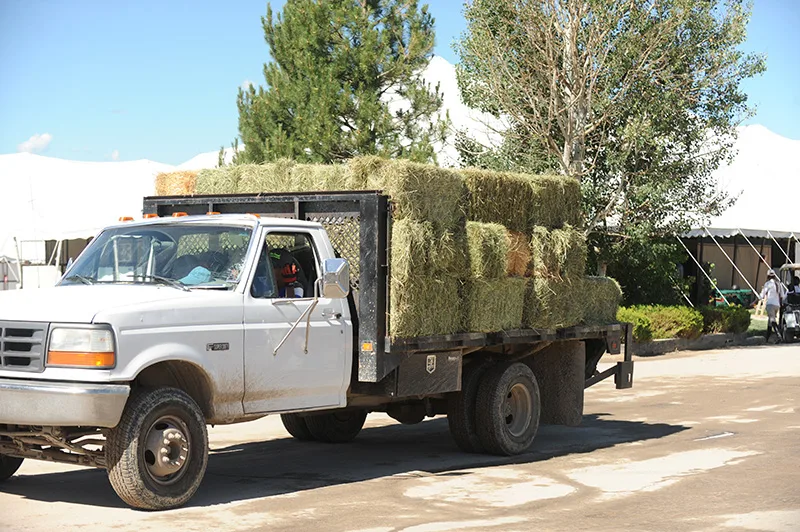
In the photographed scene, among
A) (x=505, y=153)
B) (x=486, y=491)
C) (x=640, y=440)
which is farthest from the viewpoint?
(x=505, y=153)

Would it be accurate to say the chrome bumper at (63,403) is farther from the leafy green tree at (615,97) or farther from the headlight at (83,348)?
the leafy green tree at (615,97)

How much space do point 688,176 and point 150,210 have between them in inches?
697

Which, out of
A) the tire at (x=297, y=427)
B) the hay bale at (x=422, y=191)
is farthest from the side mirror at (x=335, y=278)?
the tire at (x=297, y=427)

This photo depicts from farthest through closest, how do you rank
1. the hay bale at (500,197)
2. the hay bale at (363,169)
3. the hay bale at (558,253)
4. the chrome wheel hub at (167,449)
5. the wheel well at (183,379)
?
the hay bale at (558,253) < the hay bale at (500,197) < the hay bale at (363,169) < the wheel well at (183,379) < the chrome wheel hub at (167,449)

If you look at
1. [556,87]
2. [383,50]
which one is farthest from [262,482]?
[383,50]

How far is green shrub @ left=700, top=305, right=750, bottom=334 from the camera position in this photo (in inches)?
1077

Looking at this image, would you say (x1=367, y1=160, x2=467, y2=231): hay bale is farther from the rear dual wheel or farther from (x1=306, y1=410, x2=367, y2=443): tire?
(x1=306, y1=410, x2=367, y2=443): tire

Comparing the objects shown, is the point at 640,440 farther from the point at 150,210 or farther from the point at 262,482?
the point at 150,210

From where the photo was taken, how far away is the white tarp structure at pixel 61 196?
1303 inches

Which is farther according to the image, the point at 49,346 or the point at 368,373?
the point at 368,373

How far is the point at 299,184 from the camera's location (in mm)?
10641

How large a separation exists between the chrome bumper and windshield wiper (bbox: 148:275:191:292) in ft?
3.59

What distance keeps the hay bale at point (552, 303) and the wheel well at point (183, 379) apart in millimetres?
3987

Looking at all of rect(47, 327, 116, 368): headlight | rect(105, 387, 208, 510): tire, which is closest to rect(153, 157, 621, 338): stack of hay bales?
rect(105, 387, 208, 510): tire
